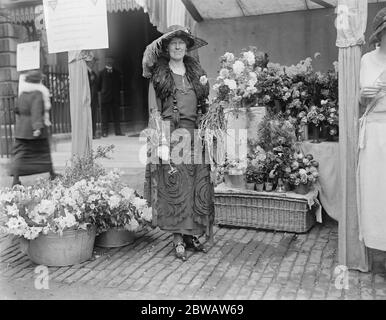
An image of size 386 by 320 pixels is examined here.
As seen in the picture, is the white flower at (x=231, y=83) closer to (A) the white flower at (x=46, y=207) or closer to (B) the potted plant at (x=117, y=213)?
(B) the potted plant at (x=117, y=213)

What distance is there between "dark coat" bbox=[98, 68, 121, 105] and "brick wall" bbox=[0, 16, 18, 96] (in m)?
2.28

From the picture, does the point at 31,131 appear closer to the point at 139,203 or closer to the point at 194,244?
the point at 139,203

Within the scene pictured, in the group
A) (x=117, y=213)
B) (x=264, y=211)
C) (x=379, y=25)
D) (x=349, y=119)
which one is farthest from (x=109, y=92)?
(x=379, y=25)

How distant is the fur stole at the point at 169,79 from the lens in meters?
4.09

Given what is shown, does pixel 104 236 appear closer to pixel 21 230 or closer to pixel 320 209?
pixel 21 230

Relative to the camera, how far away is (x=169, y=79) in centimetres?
410

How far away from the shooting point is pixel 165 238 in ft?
16.4

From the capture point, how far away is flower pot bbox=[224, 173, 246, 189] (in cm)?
538

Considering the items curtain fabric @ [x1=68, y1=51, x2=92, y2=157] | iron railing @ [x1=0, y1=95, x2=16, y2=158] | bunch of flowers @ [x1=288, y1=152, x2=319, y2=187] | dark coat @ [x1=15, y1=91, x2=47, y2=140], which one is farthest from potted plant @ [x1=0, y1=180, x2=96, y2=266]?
iron railing @ [x1=0, y1=95, x2=16, y2=158]

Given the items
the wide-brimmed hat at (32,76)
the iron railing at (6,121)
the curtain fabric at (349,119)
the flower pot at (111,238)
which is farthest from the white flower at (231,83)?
the iron railing at (6,121)

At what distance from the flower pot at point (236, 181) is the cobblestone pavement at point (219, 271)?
2.09 ft

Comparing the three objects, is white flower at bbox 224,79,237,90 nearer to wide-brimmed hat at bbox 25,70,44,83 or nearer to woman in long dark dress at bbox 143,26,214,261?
woman in long dark dress at bbox 143,26,214,261

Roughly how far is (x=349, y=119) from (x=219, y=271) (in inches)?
66.7

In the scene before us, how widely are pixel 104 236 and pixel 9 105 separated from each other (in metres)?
7.05
